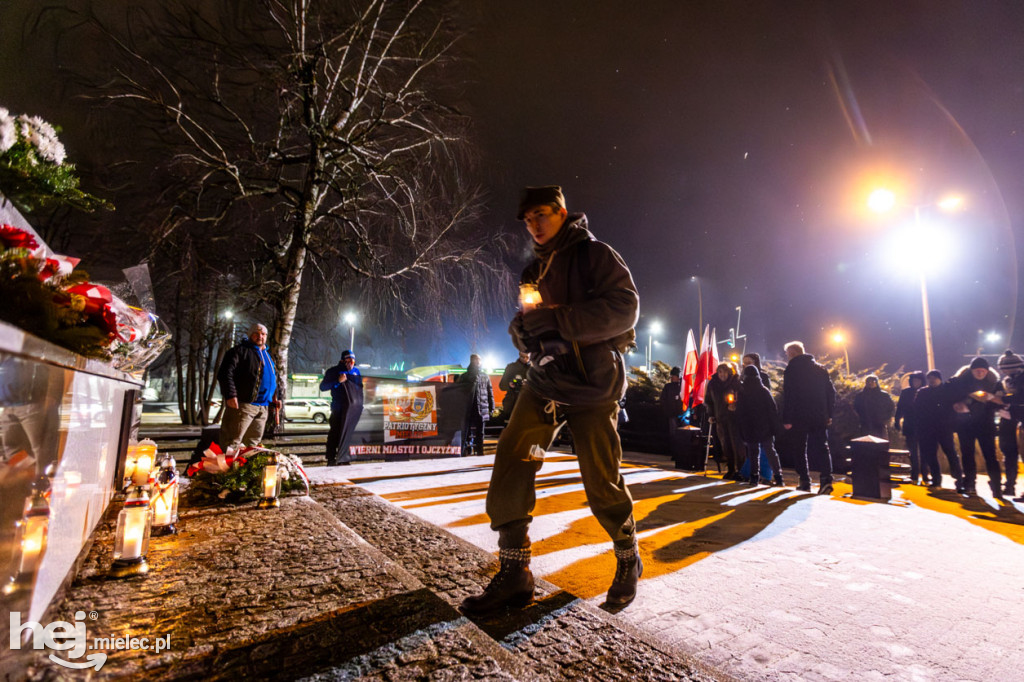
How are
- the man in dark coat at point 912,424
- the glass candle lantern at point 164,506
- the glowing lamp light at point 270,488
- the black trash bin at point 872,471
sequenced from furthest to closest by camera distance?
the man in dark coat at point 912,424 < the black trash bin at point 872,471 < the glowing lamp light at point 270,488 < the glass candle lantern at point 164,506

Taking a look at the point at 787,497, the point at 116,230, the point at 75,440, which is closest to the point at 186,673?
the point at 75,440

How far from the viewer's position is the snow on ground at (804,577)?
1.93 m

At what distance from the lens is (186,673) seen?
5.24 ft

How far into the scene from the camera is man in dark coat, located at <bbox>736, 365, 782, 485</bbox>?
7.08 meters

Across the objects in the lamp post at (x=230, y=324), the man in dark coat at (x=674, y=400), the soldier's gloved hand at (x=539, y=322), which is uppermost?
the lamp post at (x=230, y=324)

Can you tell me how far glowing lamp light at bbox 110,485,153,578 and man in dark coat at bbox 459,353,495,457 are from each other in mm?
7289

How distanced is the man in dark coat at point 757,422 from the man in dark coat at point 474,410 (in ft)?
16.4

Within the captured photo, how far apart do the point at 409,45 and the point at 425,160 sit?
3.20 metres

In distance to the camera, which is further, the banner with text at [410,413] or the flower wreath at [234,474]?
the banner with text at [410,413]

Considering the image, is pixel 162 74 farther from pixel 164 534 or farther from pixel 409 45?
pixel 164 534

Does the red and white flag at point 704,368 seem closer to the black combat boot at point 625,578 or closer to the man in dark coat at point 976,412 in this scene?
the man in dark coat at point 976,412

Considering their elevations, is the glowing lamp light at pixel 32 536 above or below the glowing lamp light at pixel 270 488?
above

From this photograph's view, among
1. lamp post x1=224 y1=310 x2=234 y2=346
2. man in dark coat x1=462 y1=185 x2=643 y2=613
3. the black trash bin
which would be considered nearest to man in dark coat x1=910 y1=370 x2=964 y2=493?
the black trash bin

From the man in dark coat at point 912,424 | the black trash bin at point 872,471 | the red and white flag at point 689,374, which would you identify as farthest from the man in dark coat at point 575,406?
the man in dark coat at point 912,424
